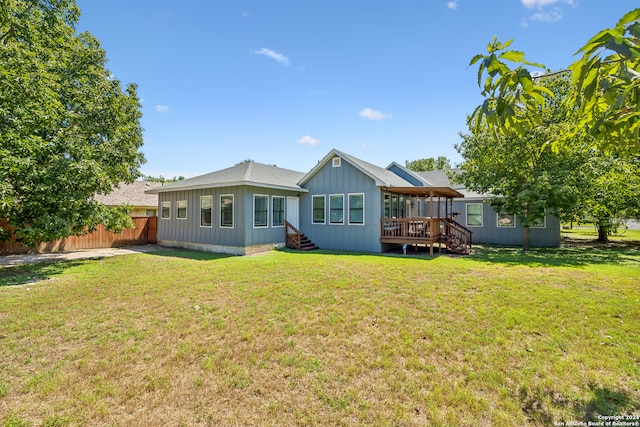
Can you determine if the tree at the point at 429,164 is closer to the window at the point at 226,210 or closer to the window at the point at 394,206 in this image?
the window at the point at 394,206

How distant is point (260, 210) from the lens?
13328mm

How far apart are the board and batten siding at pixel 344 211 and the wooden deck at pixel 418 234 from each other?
524mm

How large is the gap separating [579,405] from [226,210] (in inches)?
494

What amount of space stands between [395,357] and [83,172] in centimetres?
1013

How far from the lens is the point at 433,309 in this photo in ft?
17.7

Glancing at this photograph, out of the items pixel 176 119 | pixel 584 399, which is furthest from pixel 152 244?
pixel 584 399

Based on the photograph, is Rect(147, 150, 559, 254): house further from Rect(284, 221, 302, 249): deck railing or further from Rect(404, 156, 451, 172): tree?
Rect(404, 156, 451, 172): tree

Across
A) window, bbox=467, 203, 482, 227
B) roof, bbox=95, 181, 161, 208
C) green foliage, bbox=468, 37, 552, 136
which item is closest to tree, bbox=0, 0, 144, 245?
roof, bbox=95, 181, 161, 208

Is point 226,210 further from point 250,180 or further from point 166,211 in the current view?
point 166,211

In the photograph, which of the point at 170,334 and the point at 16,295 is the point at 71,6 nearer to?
the point at 16,295

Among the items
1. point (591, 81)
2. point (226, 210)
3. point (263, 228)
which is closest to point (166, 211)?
point (226, 210)

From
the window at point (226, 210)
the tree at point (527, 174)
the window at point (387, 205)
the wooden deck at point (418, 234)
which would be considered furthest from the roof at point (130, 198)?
the tree at point (527, 174)

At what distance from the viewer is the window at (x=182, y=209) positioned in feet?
49.4

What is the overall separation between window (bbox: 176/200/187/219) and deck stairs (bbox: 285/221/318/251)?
5371 mm
